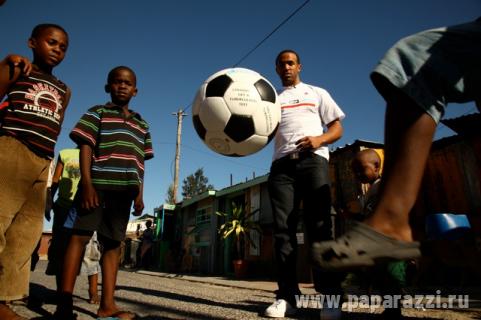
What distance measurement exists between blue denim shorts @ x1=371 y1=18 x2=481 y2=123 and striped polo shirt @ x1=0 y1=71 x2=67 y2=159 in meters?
2.24

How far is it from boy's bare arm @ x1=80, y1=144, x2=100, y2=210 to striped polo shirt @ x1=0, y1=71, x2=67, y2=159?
234 millimetres

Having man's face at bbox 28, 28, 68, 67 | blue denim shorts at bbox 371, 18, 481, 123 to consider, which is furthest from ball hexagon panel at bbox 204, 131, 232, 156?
blue denim shorts at bbox 371, 18, 481, 123

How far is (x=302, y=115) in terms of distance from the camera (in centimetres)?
320

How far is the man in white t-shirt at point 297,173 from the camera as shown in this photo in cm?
287

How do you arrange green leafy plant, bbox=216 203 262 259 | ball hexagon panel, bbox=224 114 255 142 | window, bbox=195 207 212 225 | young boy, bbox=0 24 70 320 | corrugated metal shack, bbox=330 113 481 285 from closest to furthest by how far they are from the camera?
young boy, bbox=0 24 70 320 < ball hexagon panel, bbox=224 114 255 142 < corrugated metal shack, bbox=330 113 481 285 < green leafy plant, bbox=216 203 262 259 < window, bbox=195 207 212 225

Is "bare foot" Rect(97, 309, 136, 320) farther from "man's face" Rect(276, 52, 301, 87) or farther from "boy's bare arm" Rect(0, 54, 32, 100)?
"man's face" Rect(276, 52, 301, 87)

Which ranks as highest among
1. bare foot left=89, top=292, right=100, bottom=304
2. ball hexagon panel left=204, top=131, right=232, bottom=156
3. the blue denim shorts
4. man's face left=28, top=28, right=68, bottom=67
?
man's face left=28, top=28, right=68, bottom=67

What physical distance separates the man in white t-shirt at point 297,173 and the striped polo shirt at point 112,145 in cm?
122

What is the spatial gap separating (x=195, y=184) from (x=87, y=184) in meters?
56.2

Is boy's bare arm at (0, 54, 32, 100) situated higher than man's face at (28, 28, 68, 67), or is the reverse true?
man's face at (28, 28, 68, 67)

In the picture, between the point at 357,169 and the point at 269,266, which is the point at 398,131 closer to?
the point at 357,169

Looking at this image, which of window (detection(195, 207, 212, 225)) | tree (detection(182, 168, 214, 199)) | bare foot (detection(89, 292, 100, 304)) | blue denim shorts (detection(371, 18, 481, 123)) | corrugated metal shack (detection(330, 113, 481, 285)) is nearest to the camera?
blue denim shorts (detection(371, 18, 481, 123))

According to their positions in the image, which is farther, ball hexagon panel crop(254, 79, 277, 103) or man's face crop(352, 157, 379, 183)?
man's face crop(352, 157, 379, 183)

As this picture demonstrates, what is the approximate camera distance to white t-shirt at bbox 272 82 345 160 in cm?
314
